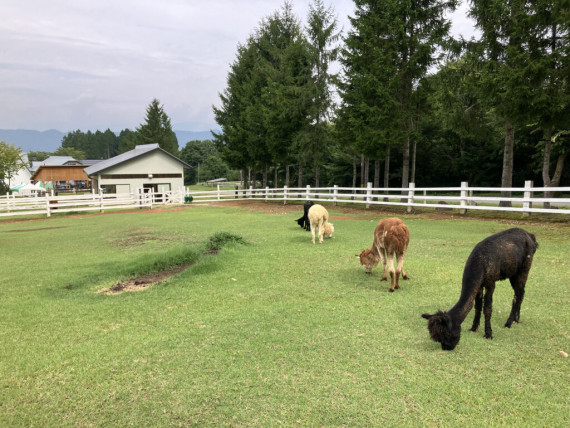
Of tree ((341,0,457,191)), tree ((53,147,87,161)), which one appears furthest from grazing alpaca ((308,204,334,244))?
tree ((53,147,87,161))

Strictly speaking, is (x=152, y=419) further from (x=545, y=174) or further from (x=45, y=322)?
(x=545, y=174)

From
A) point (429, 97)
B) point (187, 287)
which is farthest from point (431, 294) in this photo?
point (429, 97)

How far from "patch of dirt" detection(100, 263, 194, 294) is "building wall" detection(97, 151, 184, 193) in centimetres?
2833

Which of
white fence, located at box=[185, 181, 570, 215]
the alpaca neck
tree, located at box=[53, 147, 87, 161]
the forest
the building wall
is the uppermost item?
tree, located at box=[53, 147, 87, 161]

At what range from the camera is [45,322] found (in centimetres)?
453

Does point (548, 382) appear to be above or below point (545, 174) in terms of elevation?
below

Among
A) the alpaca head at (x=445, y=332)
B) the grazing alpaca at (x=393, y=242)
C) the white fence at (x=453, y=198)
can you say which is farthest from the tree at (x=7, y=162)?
the alpaca head at (x=445, y=332)

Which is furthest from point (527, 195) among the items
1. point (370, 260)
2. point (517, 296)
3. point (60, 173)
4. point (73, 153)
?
point (73, 153)

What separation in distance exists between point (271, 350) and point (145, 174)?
3411cm

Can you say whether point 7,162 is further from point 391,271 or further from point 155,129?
point 391,271

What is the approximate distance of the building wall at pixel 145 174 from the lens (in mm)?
32969

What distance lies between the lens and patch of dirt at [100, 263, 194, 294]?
19.3 feet

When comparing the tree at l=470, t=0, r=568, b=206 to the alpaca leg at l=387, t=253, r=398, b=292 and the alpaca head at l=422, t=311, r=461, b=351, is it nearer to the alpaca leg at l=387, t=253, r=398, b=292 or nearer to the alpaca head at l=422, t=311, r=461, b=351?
the alpaca leg at l=387, t=253, r=398, b=292

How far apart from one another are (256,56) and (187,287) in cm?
3062
